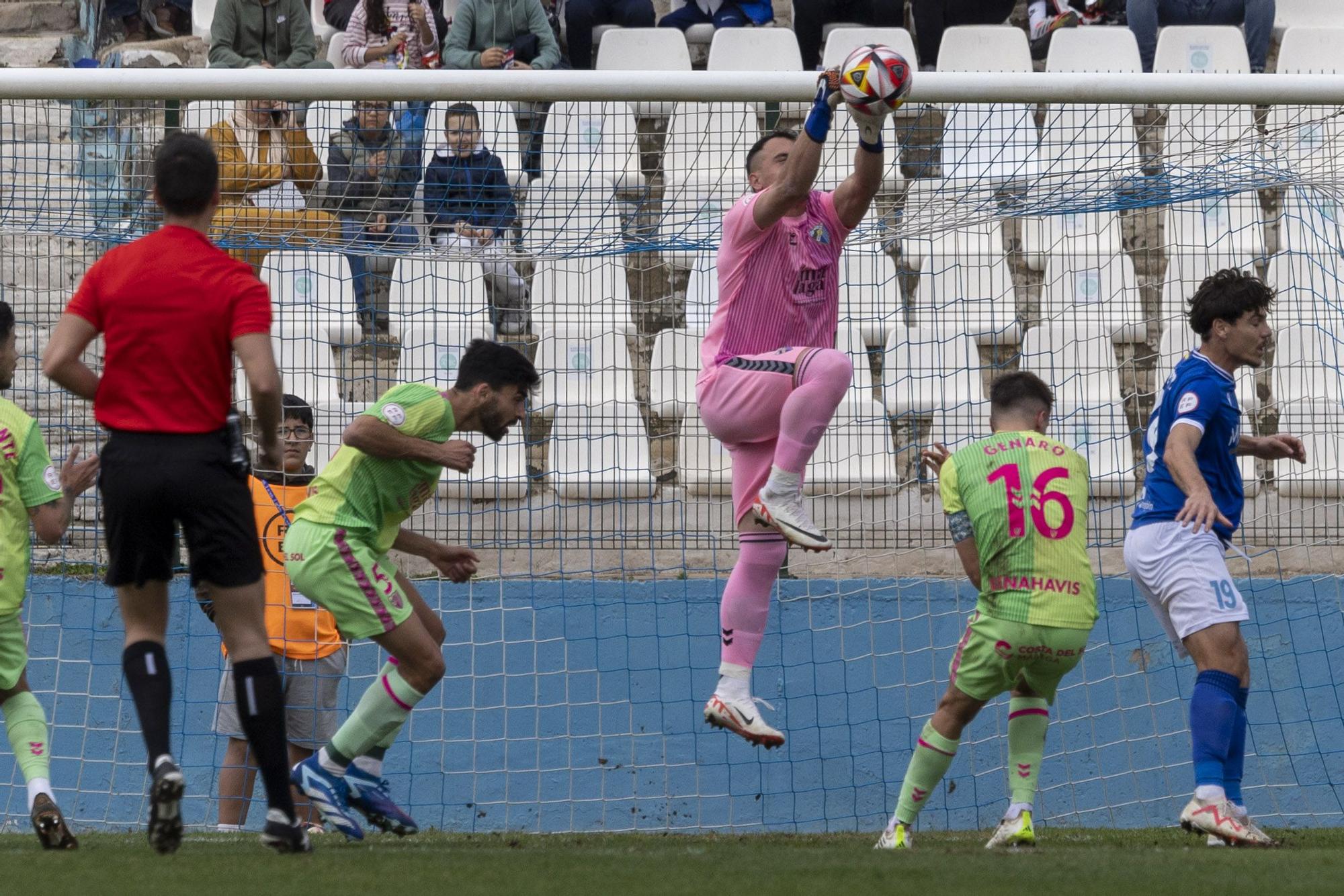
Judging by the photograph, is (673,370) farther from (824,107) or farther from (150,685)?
(150,685)

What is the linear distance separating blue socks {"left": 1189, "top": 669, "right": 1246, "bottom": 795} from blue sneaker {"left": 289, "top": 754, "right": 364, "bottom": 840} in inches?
124

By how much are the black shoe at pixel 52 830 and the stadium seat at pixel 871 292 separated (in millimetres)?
4673

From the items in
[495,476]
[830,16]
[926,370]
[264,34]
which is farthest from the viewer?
[830,16]

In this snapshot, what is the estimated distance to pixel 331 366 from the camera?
26.7ft

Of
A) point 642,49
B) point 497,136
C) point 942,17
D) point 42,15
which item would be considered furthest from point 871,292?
point 42,15

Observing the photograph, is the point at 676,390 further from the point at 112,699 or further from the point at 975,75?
the point at 112,699

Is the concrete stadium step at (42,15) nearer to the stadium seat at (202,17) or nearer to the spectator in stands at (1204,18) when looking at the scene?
the stadium seat at (202,17)

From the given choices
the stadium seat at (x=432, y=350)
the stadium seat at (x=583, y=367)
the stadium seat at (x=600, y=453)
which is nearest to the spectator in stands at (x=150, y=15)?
the stadium seat at (x=432, y=350)

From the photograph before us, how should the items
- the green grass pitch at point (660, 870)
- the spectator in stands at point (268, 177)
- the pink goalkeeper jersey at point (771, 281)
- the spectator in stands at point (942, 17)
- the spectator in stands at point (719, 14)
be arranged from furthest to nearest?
1. the spectator in stands at point (719, 14)
2. the spectator in stands at point (942, 17)
3. the spectator in stands at point (268, 177)
4. the pink goalkeeper jersey at point (771, 281)
5. the green grass pitch at point (660, 870)

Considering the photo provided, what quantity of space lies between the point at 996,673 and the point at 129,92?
4606mm

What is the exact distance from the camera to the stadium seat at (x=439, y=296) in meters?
8.09

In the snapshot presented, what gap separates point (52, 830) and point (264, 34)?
22.2 feet

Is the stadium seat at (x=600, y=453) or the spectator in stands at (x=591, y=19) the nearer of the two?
the stadium seat at (x=600, y=453)

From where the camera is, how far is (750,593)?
20.1 feet
